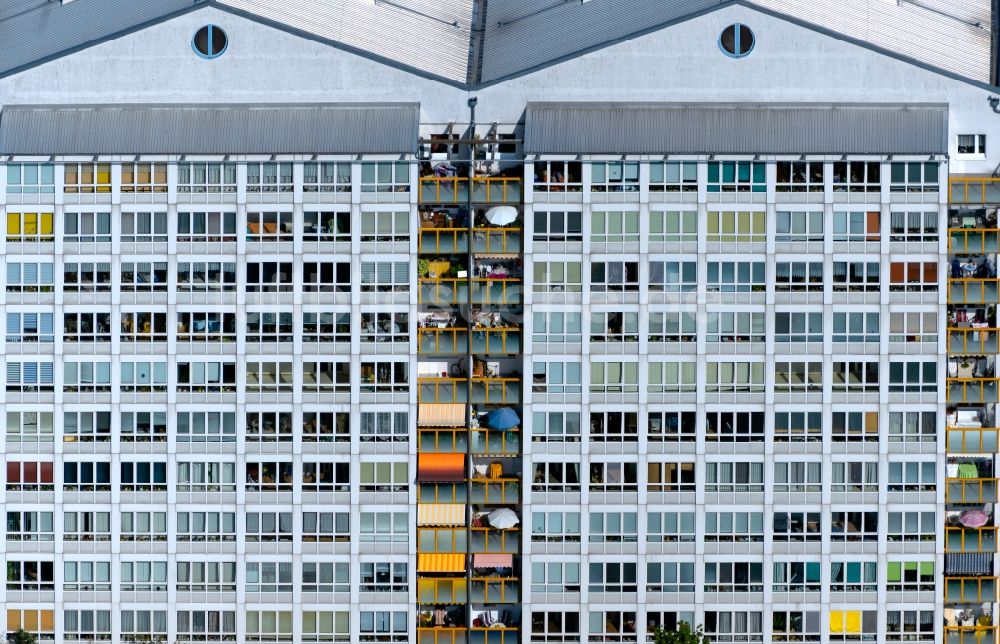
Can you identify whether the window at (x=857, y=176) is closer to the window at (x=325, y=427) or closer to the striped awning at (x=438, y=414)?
the striped awning at (x=438, y=414)

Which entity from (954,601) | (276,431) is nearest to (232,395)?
(276,431)

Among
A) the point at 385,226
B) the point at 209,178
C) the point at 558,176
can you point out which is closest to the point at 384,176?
the point at 385,226

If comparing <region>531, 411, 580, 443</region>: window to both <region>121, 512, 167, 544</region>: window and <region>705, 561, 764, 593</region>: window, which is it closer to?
<region>705, 561, 764, 593</region>: window

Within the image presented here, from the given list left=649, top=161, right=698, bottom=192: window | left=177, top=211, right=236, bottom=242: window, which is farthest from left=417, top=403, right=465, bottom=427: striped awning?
left=649, top=161, right=698, bottom=192: window

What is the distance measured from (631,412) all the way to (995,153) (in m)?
23.7

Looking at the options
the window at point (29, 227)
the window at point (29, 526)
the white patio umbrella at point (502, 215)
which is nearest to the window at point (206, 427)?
the window at point (29, 526)

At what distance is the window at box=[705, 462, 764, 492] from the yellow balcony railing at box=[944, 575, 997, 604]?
37.9ft

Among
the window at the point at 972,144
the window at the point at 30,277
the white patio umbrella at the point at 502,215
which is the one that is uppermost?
the window at the point at 972,144

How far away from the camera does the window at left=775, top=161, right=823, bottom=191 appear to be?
116 meters

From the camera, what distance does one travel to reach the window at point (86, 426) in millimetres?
117438

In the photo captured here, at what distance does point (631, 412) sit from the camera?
383 ft

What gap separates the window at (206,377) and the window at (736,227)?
26.4 meters

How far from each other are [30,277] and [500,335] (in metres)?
25.2

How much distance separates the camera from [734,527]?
117 metres
